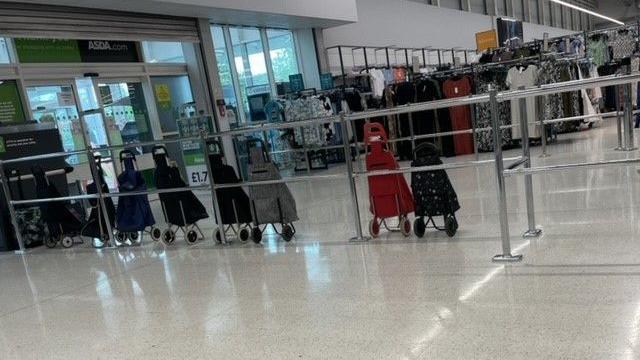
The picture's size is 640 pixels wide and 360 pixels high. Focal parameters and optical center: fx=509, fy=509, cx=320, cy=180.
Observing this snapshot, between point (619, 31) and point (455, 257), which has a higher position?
point (619, 31)

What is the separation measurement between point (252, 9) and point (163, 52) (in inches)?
73.3

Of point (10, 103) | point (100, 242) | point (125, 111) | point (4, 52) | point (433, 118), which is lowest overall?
point (100, 242)

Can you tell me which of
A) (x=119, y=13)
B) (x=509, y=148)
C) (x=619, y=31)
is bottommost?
(x=509, y=148)

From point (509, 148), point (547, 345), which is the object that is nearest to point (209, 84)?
point (509, 148)

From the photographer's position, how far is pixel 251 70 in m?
11.6

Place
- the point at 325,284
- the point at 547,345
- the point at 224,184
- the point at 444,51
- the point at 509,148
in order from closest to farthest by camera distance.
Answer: the point at 547,345
the point at 325,284
the point at 224,184
the point at 509,148
the point at 444,51

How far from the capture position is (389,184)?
155 inches

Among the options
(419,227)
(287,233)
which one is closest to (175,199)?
(287,233)

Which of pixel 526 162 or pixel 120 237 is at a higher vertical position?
pixel 526 162

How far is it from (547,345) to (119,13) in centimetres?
776

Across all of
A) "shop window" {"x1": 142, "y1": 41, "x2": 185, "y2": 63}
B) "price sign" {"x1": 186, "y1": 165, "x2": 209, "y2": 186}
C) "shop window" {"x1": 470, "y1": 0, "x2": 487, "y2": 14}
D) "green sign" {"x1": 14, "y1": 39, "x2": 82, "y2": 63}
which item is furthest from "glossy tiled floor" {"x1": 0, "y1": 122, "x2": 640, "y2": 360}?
"shop window" {"x1": 470, "y1": 0, "x2": 487, "y2": 14}

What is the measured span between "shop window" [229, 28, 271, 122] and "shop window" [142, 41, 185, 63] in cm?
172

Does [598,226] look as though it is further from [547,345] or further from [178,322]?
[178,322]

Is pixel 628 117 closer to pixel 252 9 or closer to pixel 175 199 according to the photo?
pixel 175 199
